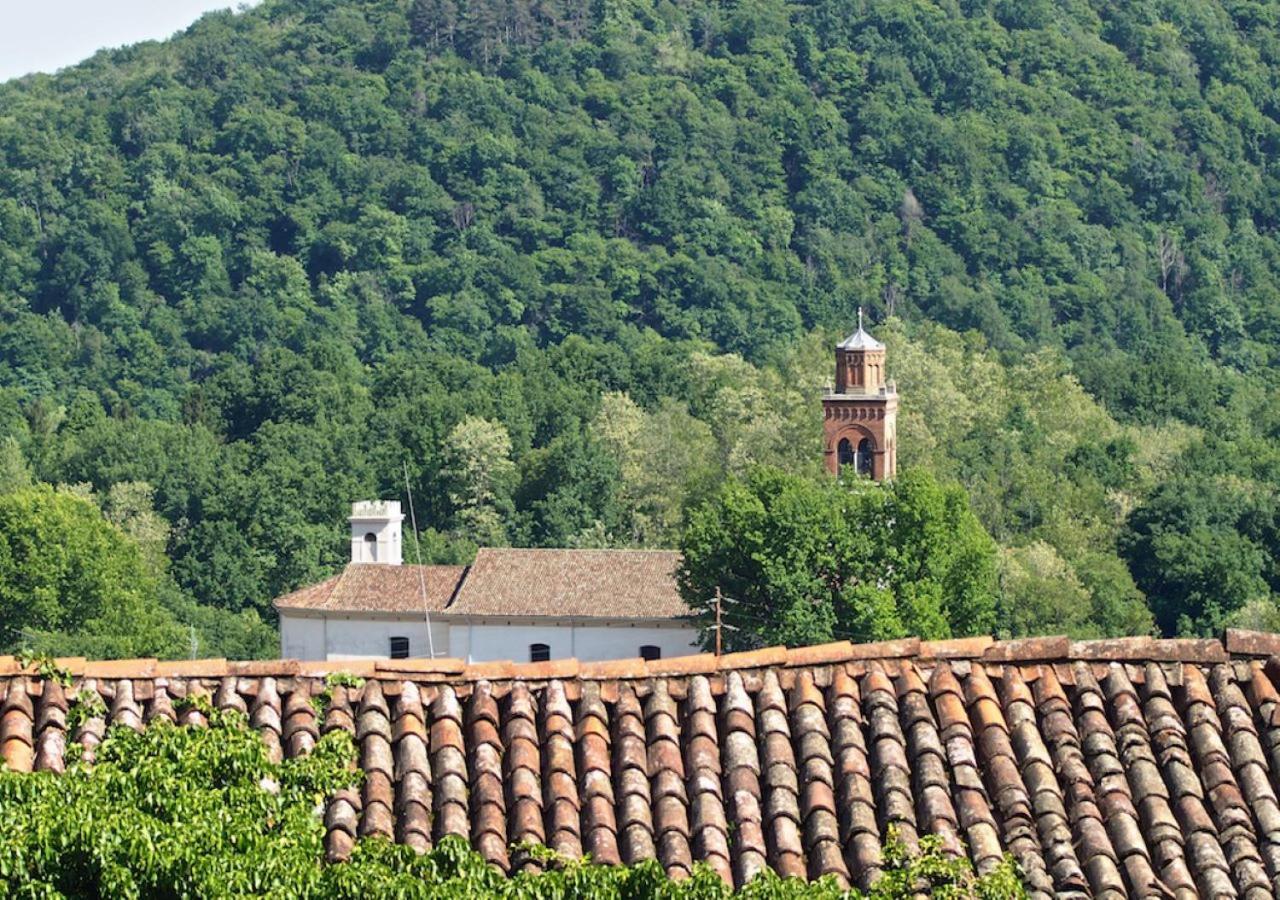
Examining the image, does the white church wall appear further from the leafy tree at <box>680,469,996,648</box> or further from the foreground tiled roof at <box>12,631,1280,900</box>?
the foreground tiled roof at <box>12,631,1280,900</box>

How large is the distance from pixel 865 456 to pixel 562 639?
53.7 ft

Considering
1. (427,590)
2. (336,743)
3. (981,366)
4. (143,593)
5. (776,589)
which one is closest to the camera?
(336,743)

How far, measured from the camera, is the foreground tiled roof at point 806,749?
14523 mm

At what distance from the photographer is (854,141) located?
18788cm

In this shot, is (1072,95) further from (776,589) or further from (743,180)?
(776,589)

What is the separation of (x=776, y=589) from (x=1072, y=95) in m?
128

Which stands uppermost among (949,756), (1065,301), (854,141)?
(854,141)

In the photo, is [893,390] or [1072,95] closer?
[893,390]

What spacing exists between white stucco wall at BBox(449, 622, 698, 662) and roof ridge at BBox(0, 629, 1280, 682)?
5413cm

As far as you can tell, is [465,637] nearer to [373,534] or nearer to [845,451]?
[373,534]

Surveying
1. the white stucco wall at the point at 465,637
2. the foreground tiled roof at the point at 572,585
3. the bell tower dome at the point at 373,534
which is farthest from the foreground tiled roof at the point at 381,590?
the bell tower dome at the point at 373,534

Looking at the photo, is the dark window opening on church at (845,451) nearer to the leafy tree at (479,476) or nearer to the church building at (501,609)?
the church building at (501,609)

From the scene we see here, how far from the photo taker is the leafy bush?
1283 cm

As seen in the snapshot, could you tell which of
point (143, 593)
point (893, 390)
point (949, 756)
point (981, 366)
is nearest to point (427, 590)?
point (143, 593)
